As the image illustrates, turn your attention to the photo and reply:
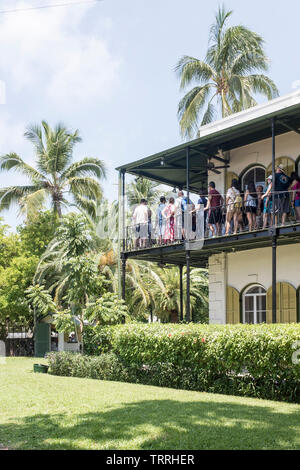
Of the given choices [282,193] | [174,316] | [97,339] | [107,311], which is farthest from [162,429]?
[174,316]

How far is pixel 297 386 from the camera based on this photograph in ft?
33.7

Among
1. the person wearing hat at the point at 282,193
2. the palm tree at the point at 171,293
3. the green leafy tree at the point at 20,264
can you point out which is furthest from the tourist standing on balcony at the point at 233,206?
the green leafy tree at the point at 20,264

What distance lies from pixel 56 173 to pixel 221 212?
53.0 feet

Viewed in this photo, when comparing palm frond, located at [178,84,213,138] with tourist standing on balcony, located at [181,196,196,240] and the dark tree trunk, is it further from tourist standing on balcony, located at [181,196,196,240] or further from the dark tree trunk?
tourist standing on balcony, located at [181,196,196,240]

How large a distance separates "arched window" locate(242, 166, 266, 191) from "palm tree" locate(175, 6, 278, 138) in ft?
40.7

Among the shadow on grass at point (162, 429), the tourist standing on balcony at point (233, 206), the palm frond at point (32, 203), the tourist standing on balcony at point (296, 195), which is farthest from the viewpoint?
the palm frond at point (32, 203)

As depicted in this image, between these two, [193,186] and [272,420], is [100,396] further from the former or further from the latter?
[193,186]

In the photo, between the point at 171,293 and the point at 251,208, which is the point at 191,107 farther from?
the point at 251,208

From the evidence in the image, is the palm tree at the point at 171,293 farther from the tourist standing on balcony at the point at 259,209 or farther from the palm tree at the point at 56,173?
the tourist standing on balcony at the point at 259,209

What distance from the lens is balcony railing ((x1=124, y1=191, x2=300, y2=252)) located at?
1389cm

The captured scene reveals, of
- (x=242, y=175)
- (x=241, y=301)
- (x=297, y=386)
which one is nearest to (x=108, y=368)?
(x=241, y=301)

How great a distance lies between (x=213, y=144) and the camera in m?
16.5

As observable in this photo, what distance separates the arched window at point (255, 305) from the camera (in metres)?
15.6

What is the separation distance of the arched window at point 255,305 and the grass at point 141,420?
4.98 metres
